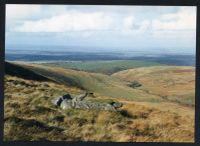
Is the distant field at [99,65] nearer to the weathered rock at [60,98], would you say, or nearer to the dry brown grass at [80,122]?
the weathered rock at [60,98]

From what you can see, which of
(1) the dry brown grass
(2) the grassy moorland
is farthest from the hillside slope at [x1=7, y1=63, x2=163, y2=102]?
(1) the dry brown grass

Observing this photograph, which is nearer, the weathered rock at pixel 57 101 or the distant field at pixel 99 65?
the weathered rock at pixel 57 101

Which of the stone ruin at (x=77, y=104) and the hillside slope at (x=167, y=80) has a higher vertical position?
the hillside slope at (x=167, y=80)

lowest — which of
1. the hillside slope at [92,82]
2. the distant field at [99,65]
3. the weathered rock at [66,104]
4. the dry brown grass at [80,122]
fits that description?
the dry brown grass at [80,122]

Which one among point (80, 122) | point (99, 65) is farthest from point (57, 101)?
point (99, 65)

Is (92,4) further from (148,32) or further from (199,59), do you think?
(199,59)

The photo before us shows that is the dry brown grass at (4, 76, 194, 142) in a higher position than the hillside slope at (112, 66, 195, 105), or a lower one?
lower

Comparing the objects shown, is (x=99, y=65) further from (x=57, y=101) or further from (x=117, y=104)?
(x=57, y=101)

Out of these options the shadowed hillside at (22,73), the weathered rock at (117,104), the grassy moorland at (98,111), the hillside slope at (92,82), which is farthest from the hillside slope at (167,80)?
the shadowed hillside at (22,73)

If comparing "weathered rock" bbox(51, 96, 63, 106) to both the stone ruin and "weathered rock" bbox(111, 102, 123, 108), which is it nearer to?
the stone ruin
